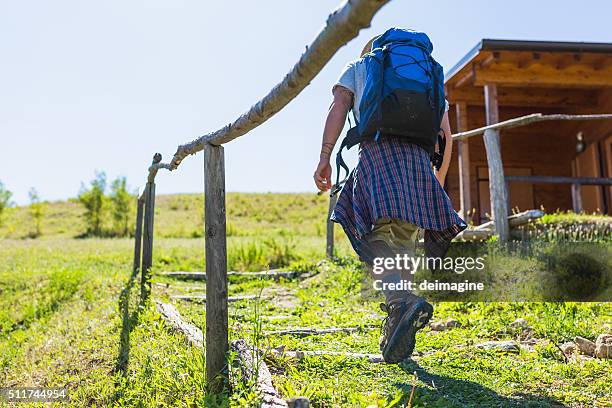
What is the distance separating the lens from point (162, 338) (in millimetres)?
4250

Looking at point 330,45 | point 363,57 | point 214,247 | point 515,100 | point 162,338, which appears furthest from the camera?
point 515,100

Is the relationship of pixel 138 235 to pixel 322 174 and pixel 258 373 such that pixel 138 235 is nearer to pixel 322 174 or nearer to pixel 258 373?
pixel 322 174

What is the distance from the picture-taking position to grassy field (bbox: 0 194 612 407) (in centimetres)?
285

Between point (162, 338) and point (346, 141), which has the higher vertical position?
point (346, 141)

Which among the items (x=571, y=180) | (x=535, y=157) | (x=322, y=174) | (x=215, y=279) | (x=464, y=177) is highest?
(x=535, y=157)

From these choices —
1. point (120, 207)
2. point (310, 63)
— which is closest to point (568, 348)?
point (310, 63)

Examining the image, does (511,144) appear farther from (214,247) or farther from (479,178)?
(214,247)

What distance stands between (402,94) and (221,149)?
1067 mm

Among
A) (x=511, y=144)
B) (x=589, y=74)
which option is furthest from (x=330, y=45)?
(x=511, y=144)

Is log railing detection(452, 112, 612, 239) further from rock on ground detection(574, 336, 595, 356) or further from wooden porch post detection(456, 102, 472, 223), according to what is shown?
rock on ground detection(574, 336, 595, 356)

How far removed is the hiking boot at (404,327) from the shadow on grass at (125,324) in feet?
6.99

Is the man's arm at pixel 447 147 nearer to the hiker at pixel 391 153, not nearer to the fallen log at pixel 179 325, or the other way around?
the hiker at pixel 391 153

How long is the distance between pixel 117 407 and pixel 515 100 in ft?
39.4

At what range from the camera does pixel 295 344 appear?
3807 mm
